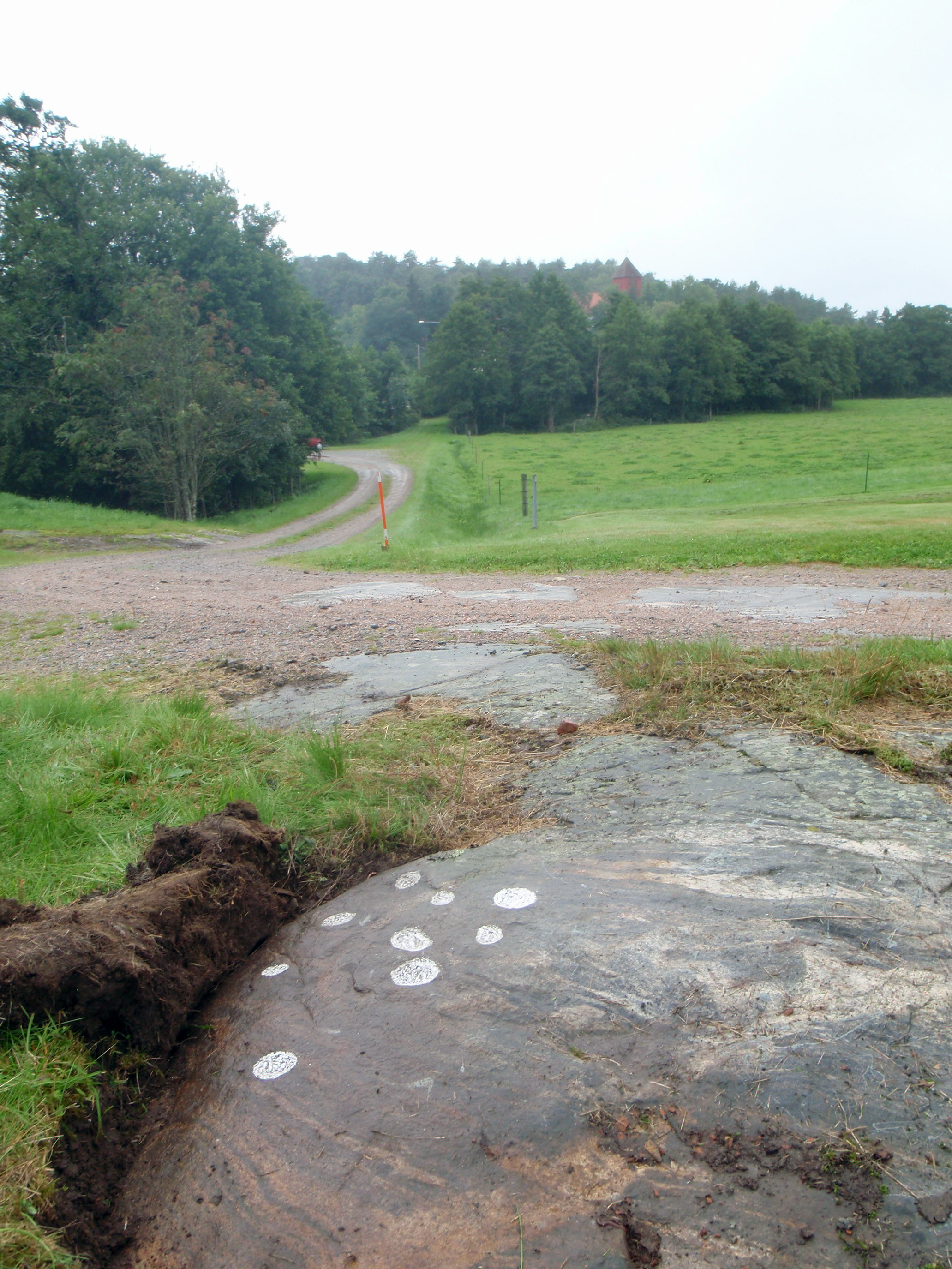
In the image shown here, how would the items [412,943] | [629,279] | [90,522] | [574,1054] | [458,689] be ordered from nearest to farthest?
1. [574,1054]
2. [412,943]
3. [458,689]
4. [90,522]
5. [629,279]

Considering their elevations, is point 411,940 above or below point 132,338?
below

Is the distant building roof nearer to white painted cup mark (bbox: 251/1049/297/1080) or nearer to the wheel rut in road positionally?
the wheel rut in road

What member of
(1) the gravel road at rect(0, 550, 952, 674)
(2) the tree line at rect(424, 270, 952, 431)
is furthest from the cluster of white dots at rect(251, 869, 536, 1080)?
(2) the tree line at rect(424, 270, 952, 431)

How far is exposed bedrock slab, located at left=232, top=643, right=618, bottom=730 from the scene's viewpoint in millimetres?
4484

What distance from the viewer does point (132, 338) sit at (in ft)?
89.1

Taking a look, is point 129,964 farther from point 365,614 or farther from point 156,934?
point 365,614

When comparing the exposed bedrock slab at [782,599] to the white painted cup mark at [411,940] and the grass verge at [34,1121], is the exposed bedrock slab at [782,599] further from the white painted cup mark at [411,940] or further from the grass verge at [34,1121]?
the grass verge at [34,1121]

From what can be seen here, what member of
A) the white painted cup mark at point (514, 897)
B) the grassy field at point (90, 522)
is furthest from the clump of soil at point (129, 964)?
the grassy field at point (90, 522)

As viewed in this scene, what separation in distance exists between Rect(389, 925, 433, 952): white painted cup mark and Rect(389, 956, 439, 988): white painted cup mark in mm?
43

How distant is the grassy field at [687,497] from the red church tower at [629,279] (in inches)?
2880

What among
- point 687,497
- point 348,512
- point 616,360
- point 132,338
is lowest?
point 348,512

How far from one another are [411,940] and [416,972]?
0.47 ft

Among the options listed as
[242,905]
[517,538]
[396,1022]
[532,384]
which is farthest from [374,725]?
[532,384]

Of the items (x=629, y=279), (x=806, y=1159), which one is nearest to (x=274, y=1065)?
(x=806, y=1159)
